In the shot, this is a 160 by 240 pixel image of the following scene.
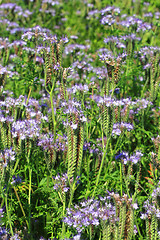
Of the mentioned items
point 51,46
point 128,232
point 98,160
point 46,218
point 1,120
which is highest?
point 51,46

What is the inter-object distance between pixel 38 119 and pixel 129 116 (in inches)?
53.4

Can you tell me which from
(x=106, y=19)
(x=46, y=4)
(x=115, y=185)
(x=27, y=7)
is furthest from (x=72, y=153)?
(x=27, y=7)

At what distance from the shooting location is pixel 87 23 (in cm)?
955

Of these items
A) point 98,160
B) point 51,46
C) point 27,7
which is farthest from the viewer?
point 27,7

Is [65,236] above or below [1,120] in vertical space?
below

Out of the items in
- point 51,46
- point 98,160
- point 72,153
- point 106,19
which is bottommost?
point 98,160

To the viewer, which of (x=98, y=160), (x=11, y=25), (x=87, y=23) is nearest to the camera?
(x=98, y=160)

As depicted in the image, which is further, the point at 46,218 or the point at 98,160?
the point at 98,160

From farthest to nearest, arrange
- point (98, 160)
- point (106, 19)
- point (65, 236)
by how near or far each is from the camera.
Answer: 1. point (106, 19)
2. point (98, 160)
3. point (65, 236)

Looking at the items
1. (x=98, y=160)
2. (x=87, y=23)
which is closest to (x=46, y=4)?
(x=87, y=23)

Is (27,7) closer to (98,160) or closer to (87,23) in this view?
(87,23)

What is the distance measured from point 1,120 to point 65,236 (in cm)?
129

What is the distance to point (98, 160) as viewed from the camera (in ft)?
13.8

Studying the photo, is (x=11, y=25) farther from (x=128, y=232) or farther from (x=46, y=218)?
(x=128, y=232)
